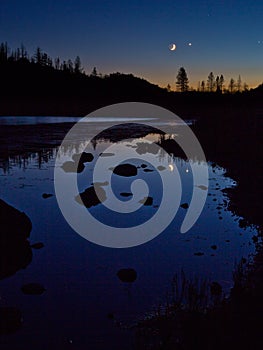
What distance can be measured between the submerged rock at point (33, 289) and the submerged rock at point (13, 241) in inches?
26.9

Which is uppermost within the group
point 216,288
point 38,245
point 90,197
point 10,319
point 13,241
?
point 90,197

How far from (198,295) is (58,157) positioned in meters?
18.8

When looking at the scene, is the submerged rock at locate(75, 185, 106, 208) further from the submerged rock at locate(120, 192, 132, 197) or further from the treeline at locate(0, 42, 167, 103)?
the treeline at locate(0, 42, 167, 103)

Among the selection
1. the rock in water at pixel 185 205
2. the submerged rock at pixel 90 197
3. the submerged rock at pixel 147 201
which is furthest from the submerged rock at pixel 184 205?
the submerged rock at pixel 90 197

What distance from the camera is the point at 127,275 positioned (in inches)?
286

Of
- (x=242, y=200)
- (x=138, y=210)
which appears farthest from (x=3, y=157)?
(x=242, y=200)

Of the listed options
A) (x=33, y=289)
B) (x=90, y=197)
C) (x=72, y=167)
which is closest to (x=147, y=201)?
(x=90, y=197)

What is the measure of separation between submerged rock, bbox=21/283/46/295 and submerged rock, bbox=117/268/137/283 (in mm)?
1556

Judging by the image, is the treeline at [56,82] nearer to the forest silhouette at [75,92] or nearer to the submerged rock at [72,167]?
the forest silhouette at [75,92]

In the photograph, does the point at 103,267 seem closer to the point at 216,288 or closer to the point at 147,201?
the point at 216,288

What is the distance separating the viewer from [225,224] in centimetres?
1037

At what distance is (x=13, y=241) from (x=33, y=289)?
206 cm

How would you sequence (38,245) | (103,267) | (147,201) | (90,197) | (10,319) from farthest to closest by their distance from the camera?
1. (90,197)
2. (147,201)
3. (38,245)
4. (103,267)
5. (10,319)

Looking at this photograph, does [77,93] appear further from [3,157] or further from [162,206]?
[162,206]
